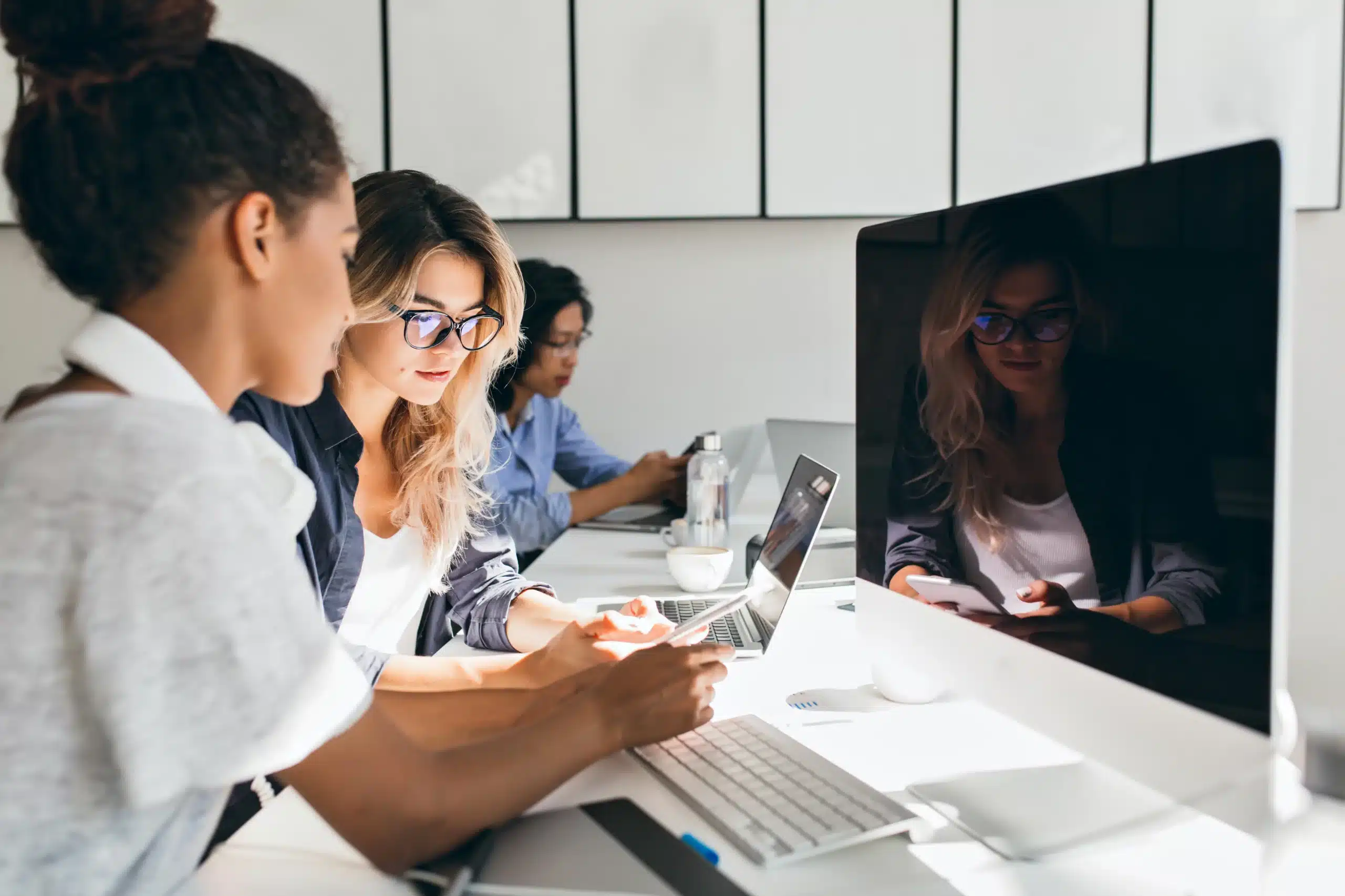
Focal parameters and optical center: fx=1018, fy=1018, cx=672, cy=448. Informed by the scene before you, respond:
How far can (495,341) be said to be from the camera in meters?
1.57

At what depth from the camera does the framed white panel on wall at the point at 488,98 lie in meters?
3.11

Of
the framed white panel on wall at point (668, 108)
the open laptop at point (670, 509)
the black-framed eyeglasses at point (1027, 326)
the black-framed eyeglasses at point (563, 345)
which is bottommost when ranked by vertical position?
the open laptop at point (670, 509)

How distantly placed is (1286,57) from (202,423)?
11.7ft

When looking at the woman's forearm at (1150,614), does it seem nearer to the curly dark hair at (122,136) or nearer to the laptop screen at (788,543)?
the laptop screen at (788,543)

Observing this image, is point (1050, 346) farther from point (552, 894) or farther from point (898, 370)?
point (552, 894)

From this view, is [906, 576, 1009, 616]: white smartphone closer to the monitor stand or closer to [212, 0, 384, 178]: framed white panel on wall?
the monitor stand

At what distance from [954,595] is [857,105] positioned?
256cm

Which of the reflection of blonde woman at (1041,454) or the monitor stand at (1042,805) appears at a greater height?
the reflection of blonde woman at (1041,454)

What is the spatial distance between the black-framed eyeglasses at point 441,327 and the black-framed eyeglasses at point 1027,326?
834 millimetres

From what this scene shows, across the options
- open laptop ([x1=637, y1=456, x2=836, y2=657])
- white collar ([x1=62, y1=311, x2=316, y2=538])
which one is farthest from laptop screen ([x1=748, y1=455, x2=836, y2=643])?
white collar ([x1=62, y1=311, x2=316, y2=538])

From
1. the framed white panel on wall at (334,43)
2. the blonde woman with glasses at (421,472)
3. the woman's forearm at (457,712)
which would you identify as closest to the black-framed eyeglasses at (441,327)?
the blonde woman with glasses at (421,472)

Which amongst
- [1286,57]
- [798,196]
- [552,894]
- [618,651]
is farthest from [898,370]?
[1286,57]

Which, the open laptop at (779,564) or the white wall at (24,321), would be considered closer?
the open laptop at (779,564)

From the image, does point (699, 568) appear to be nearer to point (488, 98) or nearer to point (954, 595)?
point (954, 595)
